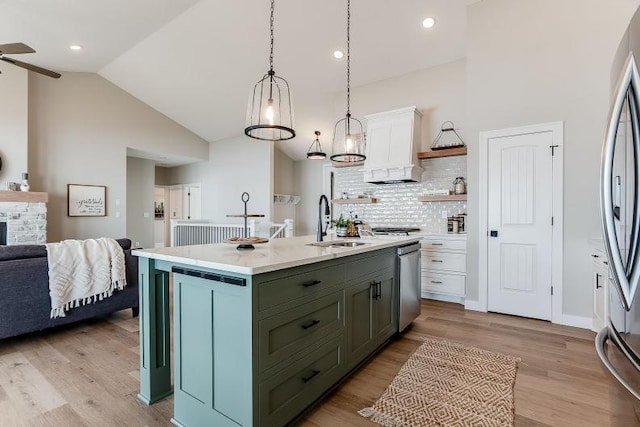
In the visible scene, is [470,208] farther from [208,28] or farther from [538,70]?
[208,28]

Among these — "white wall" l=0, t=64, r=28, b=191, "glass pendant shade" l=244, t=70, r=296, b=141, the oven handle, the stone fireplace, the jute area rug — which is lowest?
the jute area rug

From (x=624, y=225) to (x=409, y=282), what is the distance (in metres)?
2.29

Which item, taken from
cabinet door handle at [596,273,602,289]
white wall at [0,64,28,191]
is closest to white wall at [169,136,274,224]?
white wall at [0,64,28,191]

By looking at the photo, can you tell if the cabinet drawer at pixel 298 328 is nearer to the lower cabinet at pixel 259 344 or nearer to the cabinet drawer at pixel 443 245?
the lower cabinet at pixel 259 344

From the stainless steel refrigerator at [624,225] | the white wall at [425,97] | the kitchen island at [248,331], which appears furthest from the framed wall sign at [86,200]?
the stainless steel refrigerator at [624,225]

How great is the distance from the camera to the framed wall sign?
659cm

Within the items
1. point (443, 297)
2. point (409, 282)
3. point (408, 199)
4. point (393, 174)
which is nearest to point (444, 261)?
point (443, 297)

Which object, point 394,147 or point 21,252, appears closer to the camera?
point 21,252

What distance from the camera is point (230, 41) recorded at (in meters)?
5.32

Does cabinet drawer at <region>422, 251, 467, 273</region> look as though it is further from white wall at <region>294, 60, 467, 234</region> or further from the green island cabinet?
the green island cabinet

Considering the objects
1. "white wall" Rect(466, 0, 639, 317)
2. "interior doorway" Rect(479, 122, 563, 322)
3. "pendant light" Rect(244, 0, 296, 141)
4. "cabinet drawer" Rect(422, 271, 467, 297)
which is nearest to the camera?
"pendant light" Rect(244, 0, 296, 141)

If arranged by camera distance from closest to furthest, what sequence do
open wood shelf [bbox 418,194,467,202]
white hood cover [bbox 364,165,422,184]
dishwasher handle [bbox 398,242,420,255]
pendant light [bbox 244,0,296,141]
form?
pendant light [bbox 244,0,296,141] < dishwasher handle [bbox 398,242,420,255] < open wood shelf [bbox 418,194,467,202] < white hood cover [bbox 364,165,422,184]

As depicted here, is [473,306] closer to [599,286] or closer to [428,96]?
[599,286]

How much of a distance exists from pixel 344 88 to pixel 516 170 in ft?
11.3
